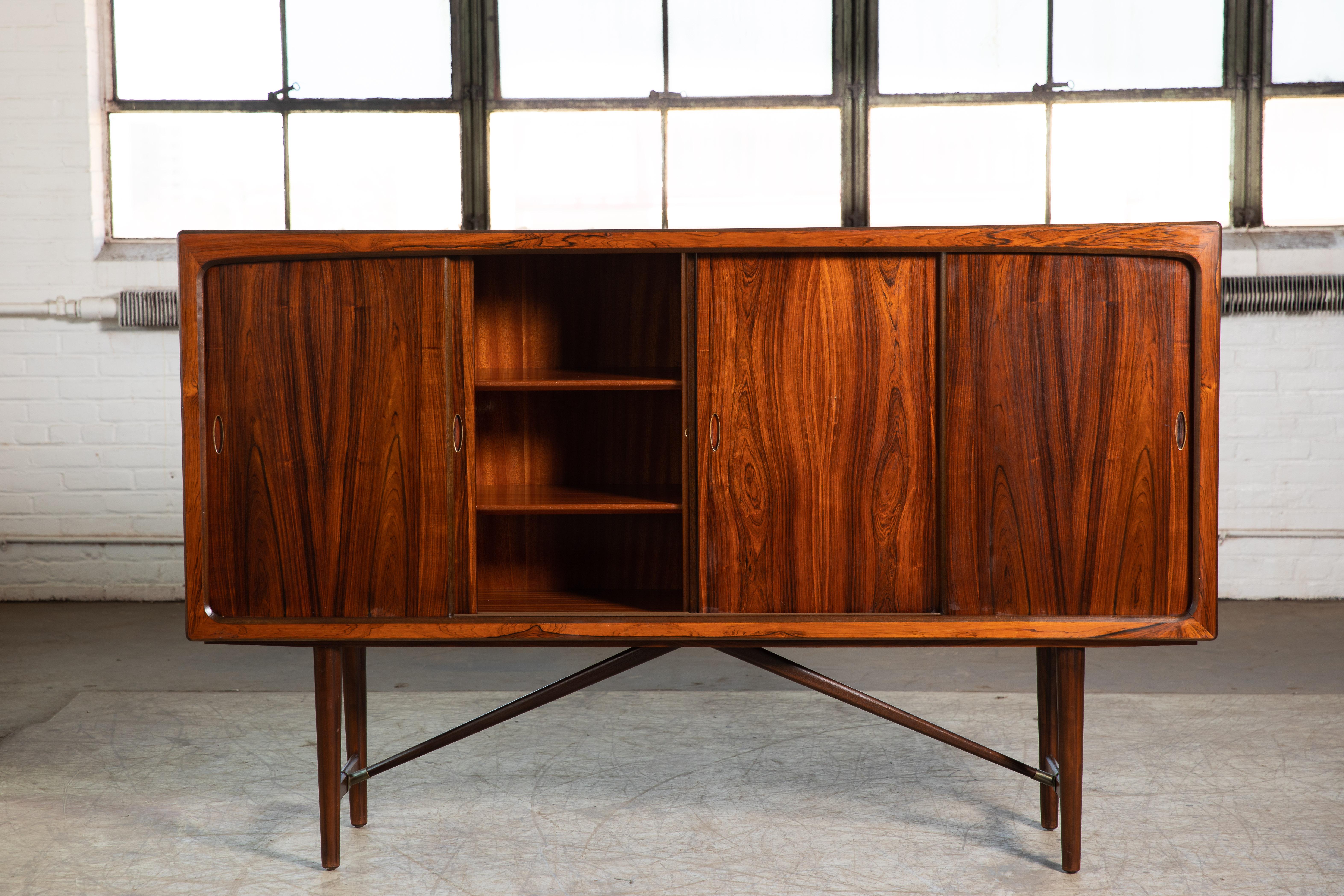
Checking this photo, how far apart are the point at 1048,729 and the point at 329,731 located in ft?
5.04

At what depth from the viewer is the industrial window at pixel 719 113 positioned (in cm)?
450

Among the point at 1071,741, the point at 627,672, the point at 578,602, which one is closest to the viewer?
the point at 1071,741

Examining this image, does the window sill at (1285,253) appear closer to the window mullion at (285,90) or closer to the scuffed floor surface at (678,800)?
the scuffed floor surface at (678,800)

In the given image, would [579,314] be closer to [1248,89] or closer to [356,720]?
[356,720]

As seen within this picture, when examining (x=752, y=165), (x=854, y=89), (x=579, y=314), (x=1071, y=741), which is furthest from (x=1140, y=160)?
(x=1071, y=741)

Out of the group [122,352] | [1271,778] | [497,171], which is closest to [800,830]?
[1271,778]

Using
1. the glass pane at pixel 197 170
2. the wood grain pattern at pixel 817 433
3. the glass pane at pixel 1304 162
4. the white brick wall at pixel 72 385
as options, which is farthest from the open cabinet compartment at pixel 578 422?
the glass pane at pixel 1304 162

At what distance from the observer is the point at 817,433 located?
2018 millimetres

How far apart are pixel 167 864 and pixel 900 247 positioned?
1.92 metres

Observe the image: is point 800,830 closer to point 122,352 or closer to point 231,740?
point 231,740

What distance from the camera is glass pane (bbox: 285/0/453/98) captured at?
4559mm

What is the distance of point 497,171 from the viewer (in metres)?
4.62

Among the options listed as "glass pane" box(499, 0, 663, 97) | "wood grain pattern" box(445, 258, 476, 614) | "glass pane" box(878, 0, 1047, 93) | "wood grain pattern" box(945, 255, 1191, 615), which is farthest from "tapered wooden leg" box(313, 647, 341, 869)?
"glass pane" box(878, 0, 1047, 93)

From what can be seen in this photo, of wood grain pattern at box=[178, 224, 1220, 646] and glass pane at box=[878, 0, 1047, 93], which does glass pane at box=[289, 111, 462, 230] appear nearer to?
glass pane at box=[878, 0, 1047, 93]
